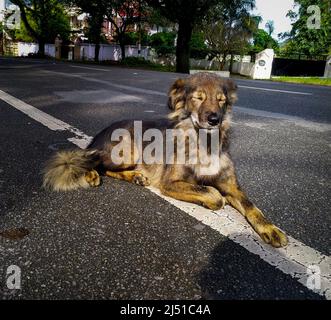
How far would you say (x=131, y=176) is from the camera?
11.8ft

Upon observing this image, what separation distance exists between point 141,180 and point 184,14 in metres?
26.6

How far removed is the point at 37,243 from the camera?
226 cm

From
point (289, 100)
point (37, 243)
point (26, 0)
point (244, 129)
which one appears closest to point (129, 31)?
point (26, 0)

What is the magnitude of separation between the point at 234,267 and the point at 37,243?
1.23 meters

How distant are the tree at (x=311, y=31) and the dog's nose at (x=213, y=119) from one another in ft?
160

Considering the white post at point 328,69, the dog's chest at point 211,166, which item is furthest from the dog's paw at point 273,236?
the white post at point 328,69

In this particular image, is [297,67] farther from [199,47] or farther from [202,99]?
[202,99]

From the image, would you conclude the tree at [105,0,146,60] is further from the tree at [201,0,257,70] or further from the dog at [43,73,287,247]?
the dog at [43,73,287,247]

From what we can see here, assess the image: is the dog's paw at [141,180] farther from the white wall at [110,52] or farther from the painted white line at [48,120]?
the white wall at [110,52]

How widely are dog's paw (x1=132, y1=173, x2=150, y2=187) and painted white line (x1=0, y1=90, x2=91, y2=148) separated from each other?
119 centimetres

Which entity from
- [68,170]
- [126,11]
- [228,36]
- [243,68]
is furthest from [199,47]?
[68,170]

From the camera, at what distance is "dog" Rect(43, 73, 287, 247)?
3.10 metres

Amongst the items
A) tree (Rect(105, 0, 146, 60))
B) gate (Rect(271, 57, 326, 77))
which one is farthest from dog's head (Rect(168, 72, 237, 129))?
tree (Rect(105, 0, 146, 60))

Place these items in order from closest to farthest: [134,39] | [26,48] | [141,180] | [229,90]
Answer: [141,180] → [229,90] → [134,39] → [26,48]
